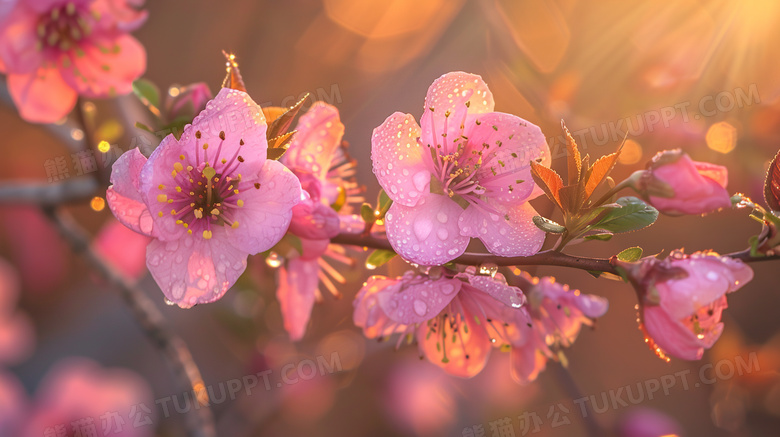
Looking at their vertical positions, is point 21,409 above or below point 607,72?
below

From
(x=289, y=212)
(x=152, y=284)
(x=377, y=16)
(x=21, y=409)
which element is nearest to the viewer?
(x=289, y=212)

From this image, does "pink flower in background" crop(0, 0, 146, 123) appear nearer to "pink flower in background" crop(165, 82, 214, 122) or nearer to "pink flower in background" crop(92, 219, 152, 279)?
"pink flower in background" crop(165, 82, 214, 122)

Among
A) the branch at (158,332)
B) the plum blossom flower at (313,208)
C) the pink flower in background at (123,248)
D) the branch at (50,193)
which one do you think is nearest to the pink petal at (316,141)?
the plum blossom flower at (313,208)

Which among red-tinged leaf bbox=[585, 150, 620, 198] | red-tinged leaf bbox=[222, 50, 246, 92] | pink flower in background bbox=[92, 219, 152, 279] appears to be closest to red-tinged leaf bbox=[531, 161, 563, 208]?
red-tinged leaf bbox=[585, 150, 620, 198]

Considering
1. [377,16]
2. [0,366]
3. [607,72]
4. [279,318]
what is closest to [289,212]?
[279,318]

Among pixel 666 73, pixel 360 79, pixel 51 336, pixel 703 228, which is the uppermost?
pixel 666 73

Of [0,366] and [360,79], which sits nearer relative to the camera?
[0,366]

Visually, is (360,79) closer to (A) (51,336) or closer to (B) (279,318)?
(B) (279,318)

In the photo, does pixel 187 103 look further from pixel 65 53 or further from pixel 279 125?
pixel 65 53
